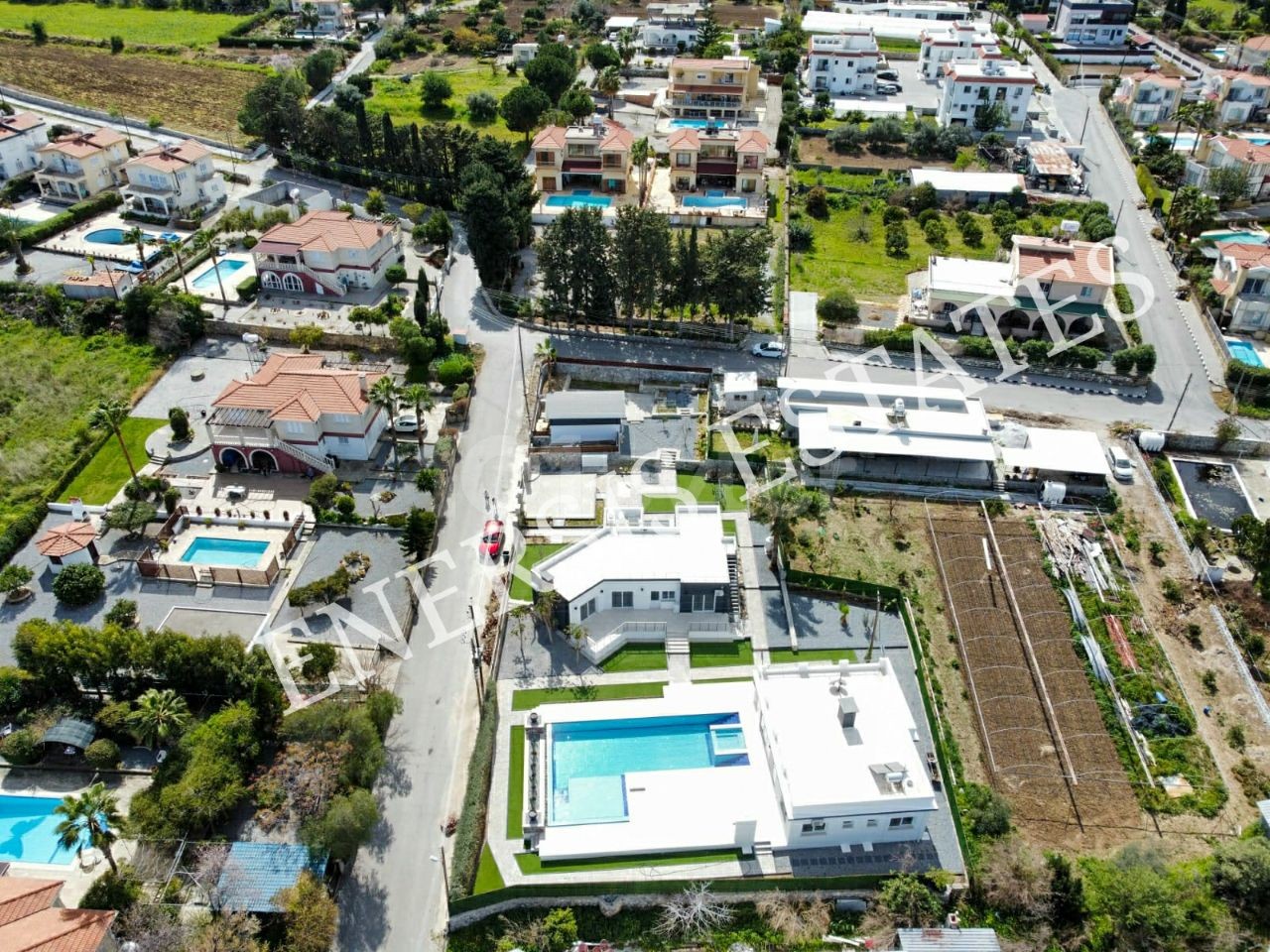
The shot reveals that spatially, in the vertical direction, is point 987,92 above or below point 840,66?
above

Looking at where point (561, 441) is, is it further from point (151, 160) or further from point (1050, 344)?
point (151, 160)

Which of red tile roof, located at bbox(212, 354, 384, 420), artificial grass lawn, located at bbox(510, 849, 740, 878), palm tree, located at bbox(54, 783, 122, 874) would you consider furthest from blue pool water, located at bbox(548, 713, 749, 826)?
red tile roof, located at bbox(212, 354, 384, 420)

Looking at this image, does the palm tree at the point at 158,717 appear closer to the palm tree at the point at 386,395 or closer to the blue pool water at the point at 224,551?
the blue pool water at the point at 224,551

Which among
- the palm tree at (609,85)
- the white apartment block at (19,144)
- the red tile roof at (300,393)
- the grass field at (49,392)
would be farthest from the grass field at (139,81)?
the red tile roof at (300,393)

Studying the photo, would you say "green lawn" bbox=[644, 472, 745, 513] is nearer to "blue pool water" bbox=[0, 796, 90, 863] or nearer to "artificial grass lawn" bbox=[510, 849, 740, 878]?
"artificial grass lawn" bbox=[510, 849, 740, 878]

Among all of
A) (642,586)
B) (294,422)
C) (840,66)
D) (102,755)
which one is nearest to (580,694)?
(642,586)

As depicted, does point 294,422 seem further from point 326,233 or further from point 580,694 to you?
point 580,694
